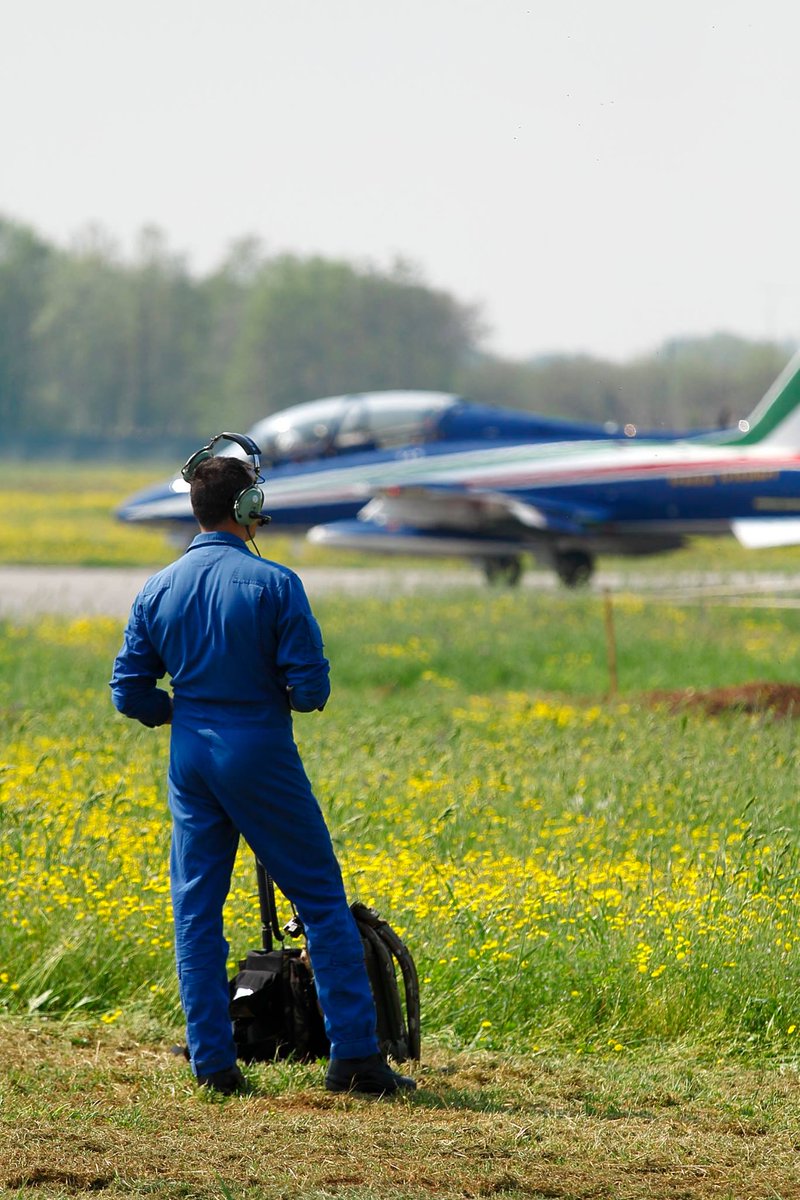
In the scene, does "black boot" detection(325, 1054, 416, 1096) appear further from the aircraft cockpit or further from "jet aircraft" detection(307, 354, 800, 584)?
the aircraft cockpit

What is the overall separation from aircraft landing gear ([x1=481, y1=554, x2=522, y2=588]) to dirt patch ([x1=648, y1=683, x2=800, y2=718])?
12633 mm

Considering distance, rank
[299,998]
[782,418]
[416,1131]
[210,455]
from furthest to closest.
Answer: [782,418] < [210,455] < [299,998] < [416,1131]

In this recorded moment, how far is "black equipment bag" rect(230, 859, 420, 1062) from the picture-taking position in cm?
541

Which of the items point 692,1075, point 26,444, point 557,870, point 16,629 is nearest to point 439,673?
point 16,629

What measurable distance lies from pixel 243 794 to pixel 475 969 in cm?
160

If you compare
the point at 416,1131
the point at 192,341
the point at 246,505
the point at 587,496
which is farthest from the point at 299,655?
the point at 192,341

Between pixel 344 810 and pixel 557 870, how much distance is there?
1.57 meters

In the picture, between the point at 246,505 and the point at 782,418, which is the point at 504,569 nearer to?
the point at 782,418

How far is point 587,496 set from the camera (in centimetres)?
2509

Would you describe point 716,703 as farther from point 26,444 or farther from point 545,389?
point 26,444

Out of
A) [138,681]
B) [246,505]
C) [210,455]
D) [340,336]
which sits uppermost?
[340,336]

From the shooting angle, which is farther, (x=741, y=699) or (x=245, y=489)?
(x=741, y=699)

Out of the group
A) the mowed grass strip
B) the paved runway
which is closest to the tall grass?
the mowed grass strip

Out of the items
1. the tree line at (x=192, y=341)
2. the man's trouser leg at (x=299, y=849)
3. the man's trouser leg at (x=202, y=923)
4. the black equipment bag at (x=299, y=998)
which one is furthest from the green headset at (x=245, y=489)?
the tree line at (x=192, y=341)
